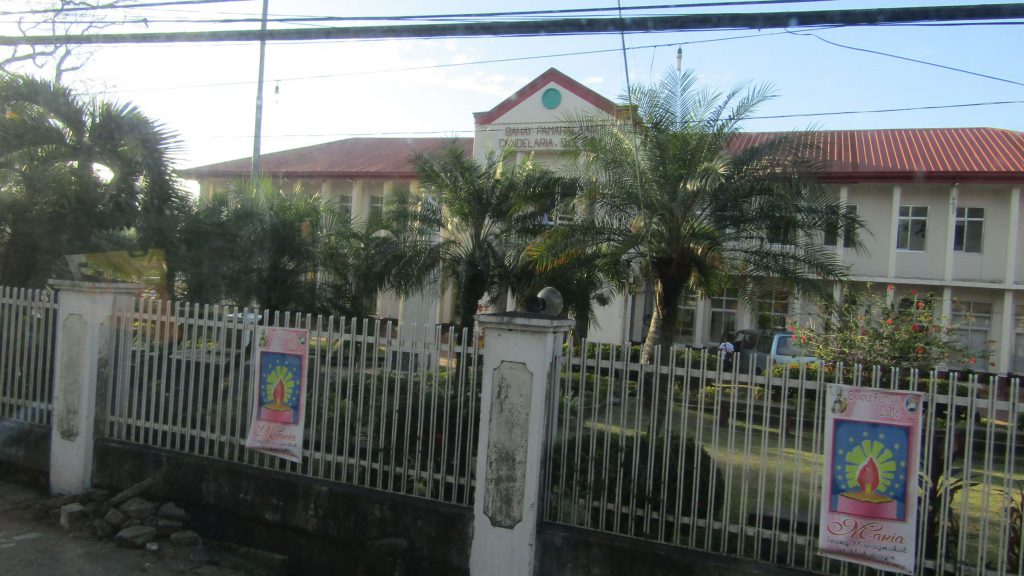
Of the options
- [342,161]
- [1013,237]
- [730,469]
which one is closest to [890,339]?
[730,469]

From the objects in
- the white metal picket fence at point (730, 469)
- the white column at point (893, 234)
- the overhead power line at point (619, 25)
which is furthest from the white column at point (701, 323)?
the overhead power line at point (619, 25)

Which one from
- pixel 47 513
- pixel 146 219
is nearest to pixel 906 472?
pixel 47 513

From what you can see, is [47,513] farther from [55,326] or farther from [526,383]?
[526,383]

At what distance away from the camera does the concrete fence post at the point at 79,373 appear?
723cm

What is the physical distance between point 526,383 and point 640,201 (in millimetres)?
3476

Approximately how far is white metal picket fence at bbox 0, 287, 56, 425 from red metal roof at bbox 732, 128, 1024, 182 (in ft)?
53.9

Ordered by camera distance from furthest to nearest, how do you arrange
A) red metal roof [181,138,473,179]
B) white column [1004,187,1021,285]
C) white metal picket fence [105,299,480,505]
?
red metal roof [181,138,473,179] → white column [1004,187,1021,285] → white metal picket fence [105,299,480,505]

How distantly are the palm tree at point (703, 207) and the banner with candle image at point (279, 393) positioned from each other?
3.27 m

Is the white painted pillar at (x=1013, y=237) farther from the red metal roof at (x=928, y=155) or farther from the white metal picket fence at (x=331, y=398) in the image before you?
the white metal picket fence at (x=331, y=398)

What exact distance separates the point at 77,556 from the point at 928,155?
75.9 ft

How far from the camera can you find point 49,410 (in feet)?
25.6

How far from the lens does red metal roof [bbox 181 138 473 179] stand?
87.0 ft

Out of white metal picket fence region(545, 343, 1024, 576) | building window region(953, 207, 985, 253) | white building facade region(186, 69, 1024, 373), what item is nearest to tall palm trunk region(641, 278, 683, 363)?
white metal picket fence region(545, 343, 1024, 576)

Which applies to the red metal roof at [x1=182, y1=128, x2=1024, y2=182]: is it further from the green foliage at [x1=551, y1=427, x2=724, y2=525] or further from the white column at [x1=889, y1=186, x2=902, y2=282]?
the green foliage at [x1=551, y1=427, x2=724, y2=525]
